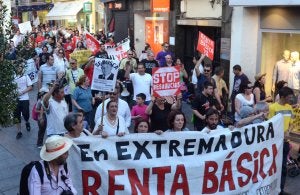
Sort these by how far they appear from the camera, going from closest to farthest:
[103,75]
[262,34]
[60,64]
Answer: [103,75] < [262,34] < [60,64]

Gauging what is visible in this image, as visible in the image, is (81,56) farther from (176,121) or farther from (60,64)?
(176,121)

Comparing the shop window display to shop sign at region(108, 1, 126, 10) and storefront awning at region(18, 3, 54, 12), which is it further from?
storefront awning at region(18, 3, 54, 12)

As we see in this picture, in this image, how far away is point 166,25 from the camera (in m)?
17.1

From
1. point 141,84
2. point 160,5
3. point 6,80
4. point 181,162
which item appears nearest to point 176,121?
point 181,162

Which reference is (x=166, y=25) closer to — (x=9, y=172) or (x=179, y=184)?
(x=9, y=172)

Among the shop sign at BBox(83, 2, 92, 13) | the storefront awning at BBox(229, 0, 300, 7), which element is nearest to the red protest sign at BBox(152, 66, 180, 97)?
the storefront awning at BBox(229, 0, 300, 7)

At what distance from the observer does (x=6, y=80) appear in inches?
227

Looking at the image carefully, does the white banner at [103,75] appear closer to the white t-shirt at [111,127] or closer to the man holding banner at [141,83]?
the white t-shirt at [111,127]

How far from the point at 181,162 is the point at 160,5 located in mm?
11670

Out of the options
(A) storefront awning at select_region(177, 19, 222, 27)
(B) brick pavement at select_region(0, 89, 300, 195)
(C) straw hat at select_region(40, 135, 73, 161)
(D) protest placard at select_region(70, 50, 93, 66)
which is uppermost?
(A) storefront awning at select_region(177, 19, 222, 27)

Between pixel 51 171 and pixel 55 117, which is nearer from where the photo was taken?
pixel 51 171

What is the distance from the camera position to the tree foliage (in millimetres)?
5777

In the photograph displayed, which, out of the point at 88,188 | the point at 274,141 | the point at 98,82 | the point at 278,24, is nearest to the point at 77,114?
the point at 88,188

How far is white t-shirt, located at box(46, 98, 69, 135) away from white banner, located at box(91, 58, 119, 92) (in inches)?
39.7
